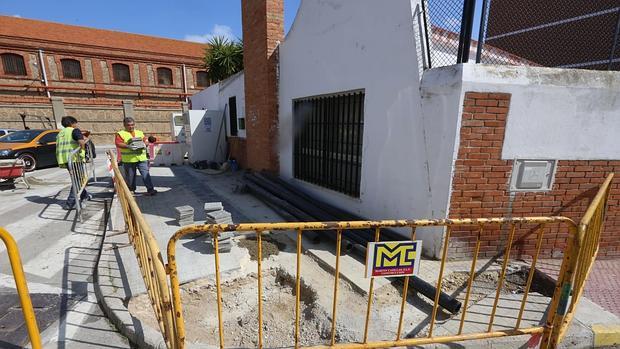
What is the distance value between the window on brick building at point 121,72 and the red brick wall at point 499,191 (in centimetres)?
3080

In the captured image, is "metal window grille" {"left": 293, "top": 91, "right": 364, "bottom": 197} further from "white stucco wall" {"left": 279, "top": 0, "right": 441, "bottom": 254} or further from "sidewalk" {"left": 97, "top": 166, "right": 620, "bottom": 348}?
"sidewalk" {"left": 97, "top": 166, "right": 620, "bottom": 348}

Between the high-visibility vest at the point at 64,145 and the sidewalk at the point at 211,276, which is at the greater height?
the high-visibility vest at the point at 64,145

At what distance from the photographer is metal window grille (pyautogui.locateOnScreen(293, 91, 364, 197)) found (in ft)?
15.6

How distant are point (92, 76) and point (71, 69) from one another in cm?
153

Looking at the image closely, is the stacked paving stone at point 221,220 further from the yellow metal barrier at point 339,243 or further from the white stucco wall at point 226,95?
the white stucco wall at point 226,95

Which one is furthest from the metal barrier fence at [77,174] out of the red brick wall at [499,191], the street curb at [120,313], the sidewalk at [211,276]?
the red brick wall at [499,191]

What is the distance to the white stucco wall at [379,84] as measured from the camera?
11.9 ft

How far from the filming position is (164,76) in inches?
1099

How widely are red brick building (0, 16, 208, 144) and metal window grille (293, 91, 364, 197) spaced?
24.0 meters

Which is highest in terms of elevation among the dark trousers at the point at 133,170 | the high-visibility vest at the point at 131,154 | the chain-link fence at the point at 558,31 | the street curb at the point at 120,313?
the chain-link fence at the point at 558,31

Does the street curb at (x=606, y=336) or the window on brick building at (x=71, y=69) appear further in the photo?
the window on brick building at (x=71, y=69)

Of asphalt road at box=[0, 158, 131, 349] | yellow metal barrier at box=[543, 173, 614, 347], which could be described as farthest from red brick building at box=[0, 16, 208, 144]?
yellow metal barrier at box=[543, 173, 614, 347]

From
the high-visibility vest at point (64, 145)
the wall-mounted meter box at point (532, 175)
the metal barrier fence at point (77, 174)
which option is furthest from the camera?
the high-visibility vest at point (64, 145)

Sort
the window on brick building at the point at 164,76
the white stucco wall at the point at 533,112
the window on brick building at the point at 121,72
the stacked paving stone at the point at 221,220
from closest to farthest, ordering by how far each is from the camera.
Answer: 1. the white stucco wall at the point at 533,112
2. the stacked paving stone at the point at 221,220
3. the window on brick building at the point at 121,72
4. the window on brick building at the point at 164,76
